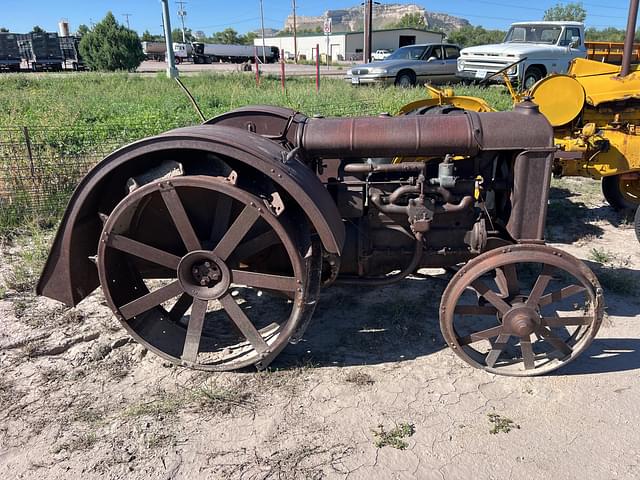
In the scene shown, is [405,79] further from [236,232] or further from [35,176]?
[236,232]

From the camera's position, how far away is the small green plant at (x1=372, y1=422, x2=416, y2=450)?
2.67 metres

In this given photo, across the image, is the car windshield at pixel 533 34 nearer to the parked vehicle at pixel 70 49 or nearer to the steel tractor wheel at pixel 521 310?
the steel tractor wheel at pixel 521 310

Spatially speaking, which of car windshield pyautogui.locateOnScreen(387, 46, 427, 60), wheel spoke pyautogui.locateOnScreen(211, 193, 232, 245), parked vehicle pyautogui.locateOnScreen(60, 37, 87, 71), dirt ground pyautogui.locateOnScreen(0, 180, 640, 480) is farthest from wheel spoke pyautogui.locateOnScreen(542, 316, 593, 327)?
parked vehicle pyautogui.locateOnScreen(60, 37, 87, 71)

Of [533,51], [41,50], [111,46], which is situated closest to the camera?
[533,51]

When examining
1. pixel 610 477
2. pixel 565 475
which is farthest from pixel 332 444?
pixel 610 477

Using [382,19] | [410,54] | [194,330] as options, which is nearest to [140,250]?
[194,330]

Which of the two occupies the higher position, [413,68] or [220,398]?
[413,68]

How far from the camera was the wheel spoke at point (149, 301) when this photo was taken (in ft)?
10.0

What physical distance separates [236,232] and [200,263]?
0.34 meters

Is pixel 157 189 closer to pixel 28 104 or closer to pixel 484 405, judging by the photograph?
pixel 484 405

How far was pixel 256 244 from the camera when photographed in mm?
3066

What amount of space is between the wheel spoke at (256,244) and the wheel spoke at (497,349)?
1450mm

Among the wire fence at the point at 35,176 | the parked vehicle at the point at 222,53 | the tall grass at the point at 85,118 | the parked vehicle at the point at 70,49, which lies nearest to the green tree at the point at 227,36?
the parked vehicle at the point at 222,53

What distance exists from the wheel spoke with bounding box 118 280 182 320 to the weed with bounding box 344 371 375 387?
3.75 ft
